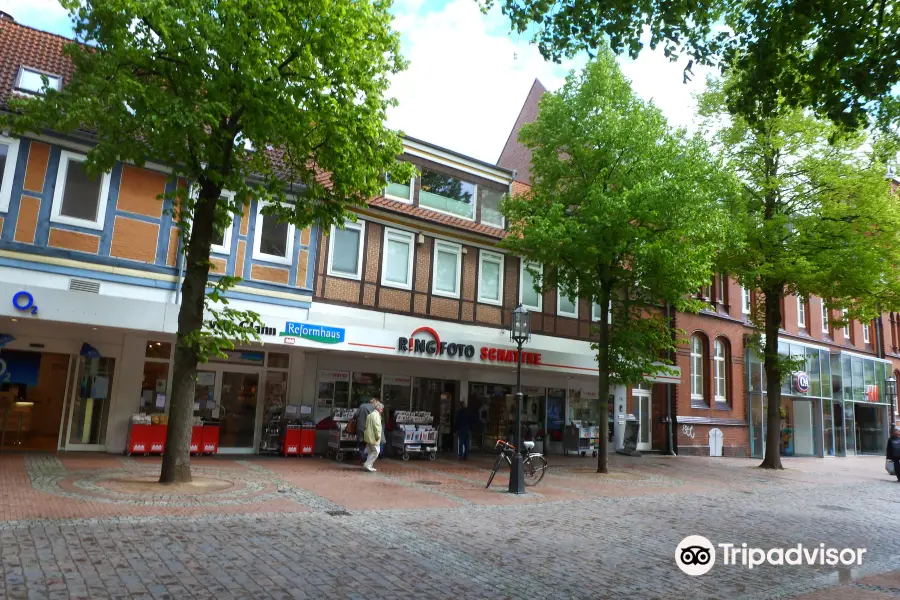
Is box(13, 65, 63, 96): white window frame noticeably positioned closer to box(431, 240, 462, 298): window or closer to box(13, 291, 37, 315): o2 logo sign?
box(13, 291, 37, 315): o2 logo sign

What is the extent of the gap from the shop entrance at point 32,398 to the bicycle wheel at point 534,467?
1066 cm

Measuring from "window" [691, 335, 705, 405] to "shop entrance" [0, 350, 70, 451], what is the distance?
2262cm

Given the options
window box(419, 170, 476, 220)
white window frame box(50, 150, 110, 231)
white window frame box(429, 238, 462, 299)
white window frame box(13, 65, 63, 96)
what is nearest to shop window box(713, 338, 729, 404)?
window box(419, 170, 476, 220)

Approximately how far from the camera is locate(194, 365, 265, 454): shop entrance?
16.5 metres

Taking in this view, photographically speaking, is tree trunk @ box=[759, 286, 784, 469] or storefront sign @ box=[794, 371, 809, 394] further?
storefront sign @ box=[794, 371, 809, 394]

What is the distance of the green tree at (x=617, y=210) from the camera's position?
53.3 ft

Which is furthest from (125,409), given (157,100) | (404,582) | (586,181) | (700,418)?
(700,418)

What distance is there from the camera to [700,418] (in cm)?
2661

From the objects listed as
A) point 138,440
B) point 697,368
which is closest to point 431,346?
point 138,440

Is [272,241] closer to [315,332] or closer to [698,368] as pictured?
[315,332]

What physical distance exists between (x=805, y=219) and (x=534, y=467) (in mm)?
12643

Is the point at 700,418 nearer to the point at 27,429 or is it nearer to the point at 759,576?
the point at 759,576

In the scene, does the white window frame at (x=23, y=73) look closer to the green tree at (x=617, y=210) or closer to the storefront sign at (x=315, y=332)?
the storefront sign at (x=315, y=332)

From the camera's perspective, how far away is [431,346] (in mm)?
17953
